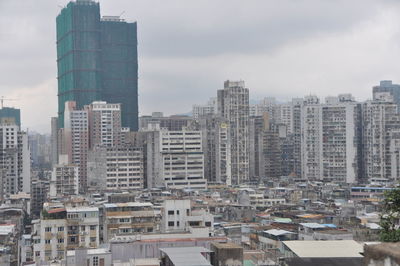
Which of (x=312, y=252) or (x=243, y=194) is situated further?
(x=243, y=194)

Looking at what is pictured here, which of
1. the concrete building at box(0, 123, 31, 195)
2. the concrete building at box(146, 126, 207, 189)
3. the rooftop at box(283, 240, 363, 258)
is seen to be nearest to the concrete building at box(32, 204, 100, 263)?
the rooftop at box(283, 240, 363, 258)

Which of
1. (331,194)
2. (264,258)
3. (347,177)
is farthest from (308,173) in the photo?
(264,258)

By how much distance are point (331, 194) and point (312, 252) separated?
52.8 m

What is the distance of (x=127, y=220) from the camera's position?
3619cm

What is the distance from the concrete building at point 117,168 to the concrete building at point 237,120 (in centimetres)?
1192

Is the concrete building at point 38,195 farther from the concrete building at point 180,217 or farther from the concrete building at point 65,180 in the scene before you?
the concrete building at point 180,217

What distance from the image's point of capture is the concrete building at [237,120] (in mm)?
87312

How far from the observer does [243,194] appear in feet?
195

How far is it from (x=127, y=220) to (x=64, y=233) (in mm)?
3845

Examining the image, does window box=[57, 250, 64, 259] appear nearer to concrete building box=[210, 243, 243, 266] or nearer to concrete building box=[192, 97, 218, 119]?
concrete building box=[210, 243, 243, 266]

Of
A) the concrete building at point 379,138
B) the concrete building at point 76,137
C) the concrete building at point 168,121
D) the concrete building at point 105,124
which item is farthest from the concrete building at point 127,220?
the concrete building at point 168,121

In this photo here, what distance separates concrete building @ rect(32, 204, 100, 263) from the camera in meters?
32.7

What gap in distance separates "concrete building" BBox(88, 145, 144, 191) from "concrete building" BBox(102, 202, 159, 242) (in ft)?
142

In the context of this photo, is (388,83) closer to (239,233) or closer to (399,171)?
(399,171)
